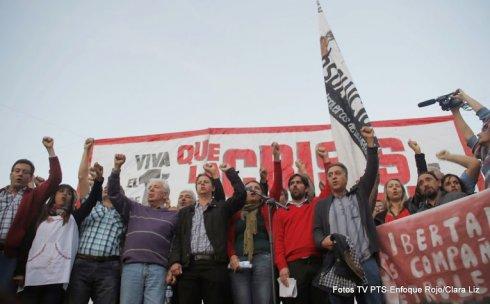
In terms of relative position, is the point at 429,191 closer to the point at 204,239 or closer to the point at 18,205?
the point at 204,239

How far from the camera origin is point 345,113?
5.36 m

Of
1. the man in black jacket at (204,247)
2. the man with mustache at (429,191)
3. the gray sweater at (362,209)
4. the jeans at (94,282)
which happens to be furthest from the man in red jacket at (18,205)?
the man with mustache at (429,191)

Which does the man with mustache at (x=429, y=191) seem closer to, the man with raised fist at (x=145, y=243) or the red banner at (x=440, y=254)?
the red banner at (x=440, y=254)

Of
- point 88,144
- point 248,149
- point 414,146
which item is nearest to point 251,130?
point 248,149

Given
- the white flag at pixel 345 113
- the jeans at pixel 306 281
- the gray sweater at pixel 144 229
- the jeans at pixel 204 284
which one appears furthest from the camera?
the white flag at pixel 345 113

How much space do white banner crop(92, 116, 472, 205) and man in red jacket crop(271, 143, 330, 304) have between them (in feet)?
10.6

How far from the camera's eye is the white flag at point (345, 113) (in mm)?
5070

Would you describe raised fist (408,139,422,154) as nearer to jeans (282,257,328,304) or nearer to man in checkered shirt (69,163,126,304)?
jeans (282,257,328,304)

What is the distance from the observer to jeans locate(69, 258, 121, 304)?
3.53 meters

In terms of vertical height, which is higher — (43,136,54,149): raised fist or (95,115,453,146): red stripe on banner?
(95,115,453,146): red stripe on banner

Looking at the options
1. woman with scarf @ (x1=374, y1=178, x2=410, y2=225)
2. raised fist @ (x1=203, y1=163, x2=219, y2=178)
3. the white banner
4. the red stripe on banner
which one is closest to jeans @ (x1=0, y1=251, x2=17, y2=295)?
raised fist @ (x1=203, y1=163, x2=219, y2=178)

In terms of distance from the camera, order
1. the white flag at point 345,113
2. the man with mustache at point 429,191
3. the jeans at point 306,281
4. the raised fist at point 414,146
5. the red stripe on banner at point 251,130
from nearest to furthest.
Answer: the jeans at point 306,281 < the man with mustache at point 429,191 < the raised fist at point 414,146 < the white flag at point 345,113 < the red stripe on banner at point 251,130

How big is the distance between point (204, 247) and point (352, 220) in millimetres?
1290

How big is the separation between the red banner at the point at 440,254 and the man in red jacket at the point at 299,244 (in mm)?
601
